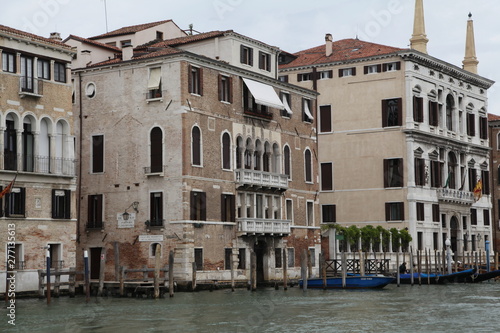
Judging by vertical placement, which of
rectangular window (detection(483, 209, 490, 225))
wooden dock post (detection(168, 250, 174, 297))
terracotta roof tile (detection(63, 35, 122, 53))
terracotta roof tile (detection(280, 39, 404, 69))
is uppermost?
terracotta roof tile (detection(280, 39, 404, 69))

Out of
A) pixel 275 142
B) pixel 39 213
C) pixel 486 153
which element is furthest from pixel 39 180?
pixel 486 153

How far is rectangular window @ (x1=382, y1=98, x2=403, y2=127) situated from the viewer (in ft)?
191

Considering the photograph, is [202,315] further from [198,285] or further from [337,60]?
[337,60]

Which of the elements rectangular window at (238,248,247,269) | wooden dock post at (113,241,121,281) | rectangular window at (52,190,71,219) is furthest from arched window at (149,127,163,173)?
rectangular window at (238,248,247,269)

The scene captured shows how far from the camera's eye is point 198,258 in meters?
43.3

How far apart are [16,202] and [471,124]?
A: 3633 cm

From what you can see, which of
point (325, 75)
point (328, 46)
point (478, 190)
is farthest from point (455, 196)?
point (328, 46)

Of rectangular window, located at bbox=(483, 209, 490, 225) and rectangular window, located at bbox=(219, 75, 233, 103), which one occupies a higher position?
rectangular window, located at bbox=(219, 75, 233, 103)

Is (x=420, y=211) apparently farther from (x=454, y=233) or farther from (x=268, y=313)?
(x=268, y=313)

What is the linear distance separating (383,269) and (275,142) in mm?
8905

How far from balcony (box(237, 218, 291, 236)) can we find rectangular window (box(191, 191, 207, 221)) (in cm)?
237

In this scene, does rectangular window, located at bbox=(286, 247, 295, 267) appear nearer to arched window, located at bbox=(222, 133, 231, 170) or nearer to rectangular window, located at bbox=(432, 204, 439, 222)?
arched window, located at bbox=(222, 133, 231, 170)

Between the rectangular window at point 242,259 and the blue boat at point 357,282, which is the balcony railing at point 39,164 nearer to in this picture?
the rectangular window at point 242,259

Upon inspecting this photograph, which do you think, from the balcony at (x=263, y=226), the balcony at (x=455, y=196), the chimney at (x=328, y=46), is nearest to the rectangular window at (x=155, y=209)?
the balcony at (x=263, y=226)
